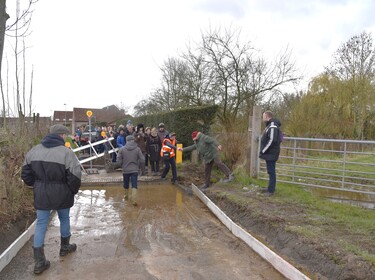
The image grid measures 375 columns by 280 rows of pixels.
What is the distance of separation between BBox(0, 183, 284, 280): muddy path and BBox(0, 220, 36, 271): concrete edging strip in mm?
82

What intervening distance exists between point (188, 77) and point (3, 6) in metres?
16.3

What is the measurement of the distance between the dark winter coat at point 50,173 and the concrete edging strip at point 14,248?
2.60ft

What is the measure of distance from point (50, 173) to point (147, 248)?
6.23 feet

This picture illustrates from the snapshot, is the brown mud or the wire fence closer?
the brown mud

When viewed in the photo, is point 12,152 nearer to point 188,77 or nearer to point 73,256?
point 73,256

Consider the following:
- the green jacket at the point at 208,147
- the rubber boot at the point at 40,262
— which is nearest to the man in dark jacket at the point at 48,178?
the rubber boot at the point at 40,262

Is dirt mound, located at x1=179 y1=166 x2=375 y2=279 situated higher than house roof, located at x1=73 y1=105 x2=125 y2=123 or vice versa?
house roof, located at x1=73 y1=105 x2=125 y2=123

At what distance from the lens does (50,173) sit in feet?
15.3

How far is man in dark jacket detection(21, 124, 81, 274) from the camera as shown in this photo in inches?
184

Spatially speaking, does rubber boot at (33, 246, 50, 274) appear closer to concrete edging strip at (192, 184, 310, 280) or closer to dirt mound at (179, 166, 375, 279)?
concrete edging strip at (192, 184, 310, 280)

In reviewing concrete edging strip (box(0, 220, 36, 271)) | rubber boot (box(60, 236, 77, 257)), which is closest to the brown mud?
concrete edging strip (box(0, 220, 36, 271))

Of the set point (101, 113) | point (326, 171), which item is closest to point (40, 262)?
point (326, 171)

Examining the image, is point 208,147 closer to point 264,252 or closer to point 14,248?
point 264,252

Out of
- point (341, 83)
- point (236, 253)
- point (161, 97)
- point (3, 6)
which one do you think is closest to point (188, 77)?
point (161, 97)
